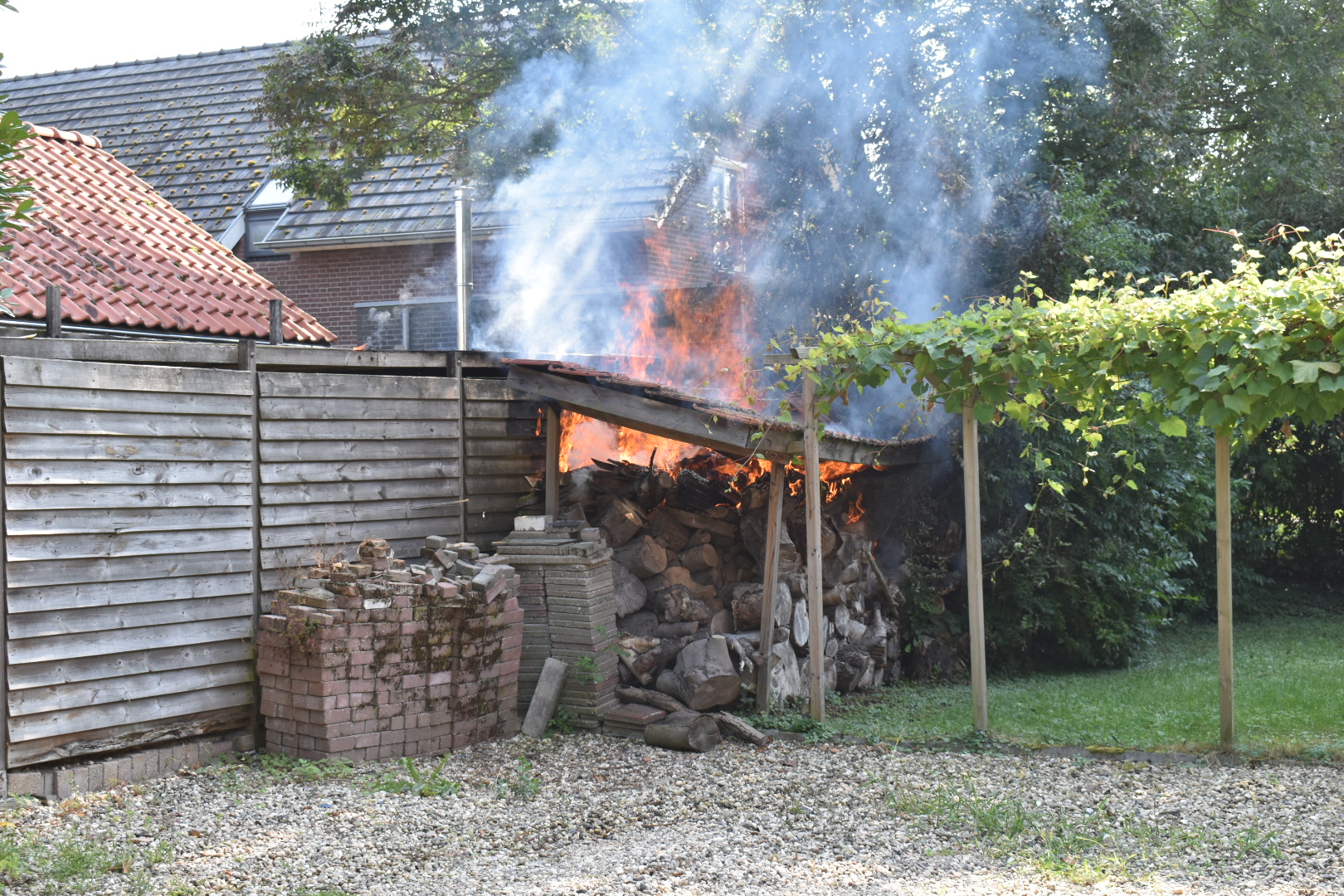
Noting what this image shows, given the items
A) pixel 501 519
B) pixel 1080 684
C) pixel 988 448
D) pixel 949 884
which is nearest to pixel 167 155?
pixel 501 519

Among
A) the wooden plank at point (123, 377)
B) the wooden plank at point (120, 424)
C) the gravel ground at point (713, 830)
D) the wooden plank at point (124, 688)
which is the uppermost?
the wooden plank at point (123, 377)

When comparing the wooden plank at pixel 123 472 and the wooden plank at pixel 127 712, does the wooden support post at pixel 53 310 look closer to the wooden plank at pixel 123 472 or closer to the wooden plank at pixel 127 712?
the wooden plank at pixel 123 472

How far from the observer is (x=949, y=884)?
16.0ft

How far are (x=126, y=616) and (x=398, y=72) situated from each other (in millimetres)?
9307

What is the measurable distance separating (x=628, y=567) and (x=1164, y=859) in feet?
15.9

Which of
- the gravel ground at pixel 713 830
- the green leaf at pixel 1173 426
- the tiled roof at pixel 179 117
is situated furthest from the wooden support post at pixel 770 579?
the tiled roof at pixel 179 117

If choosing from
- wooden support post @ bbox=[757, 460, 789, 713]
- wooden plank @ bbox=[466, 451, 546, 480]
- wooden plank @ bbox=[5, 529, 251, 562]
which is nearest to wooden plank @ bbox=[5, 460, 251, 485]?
wooden plank @ bbox=[5, 529, 251, 562]

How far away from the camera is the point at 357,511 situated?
7961 mm

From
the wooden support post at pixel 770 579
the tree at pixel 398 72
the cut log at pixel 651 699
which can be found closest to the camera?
the cut log at pixel 651 699

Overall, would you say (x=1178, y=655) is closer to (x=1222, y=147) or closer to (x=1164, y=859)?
(x=1164, y=859)

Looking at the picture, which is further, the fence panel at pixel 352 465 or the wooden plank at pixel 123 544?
the fence panel at pixel 352 465

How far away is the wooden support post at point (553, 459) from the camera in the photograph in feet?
29.9

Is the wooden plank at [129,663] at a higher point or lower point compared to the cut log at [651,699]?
higher

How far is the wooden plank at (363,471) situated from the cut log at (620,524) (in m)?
1.40
